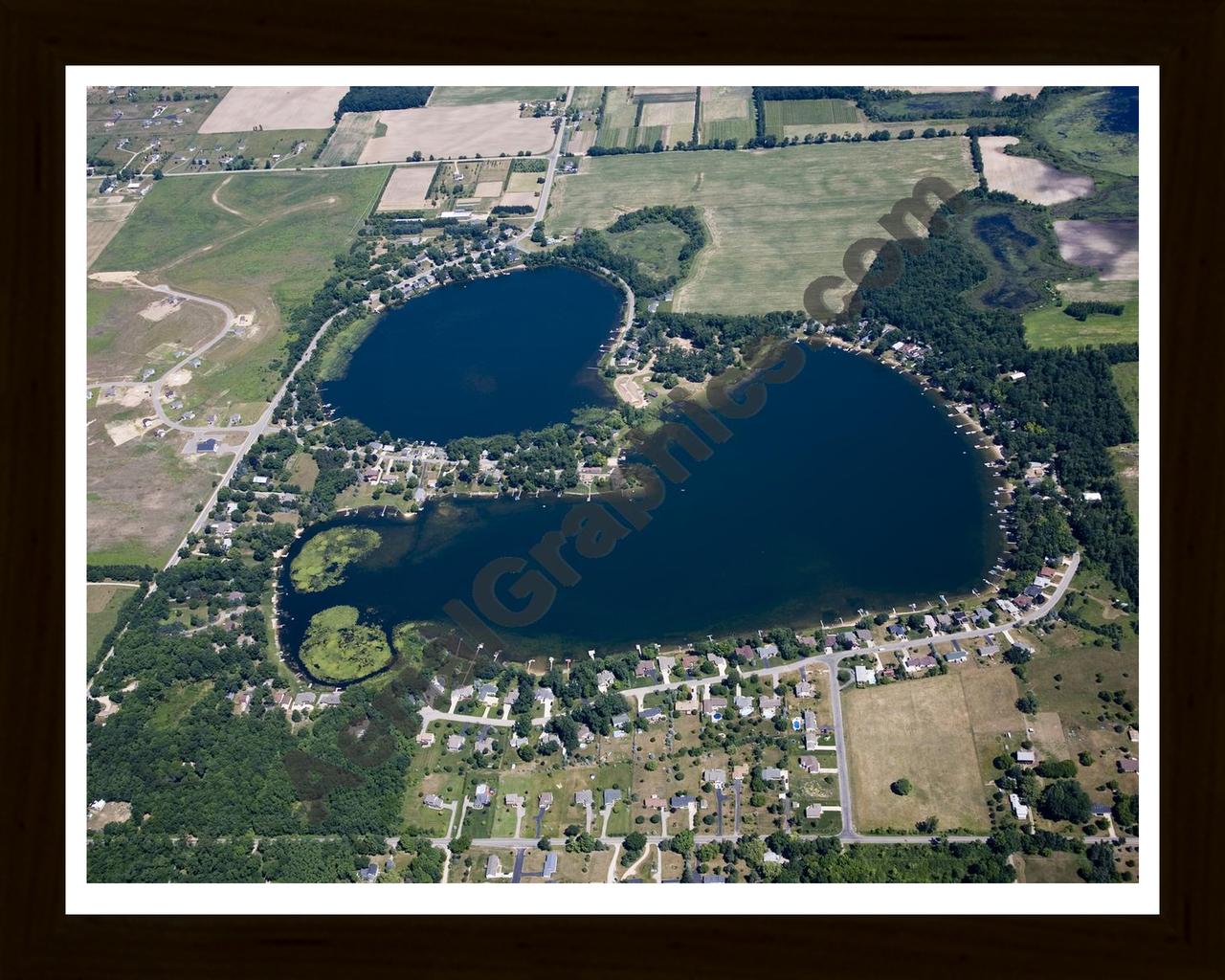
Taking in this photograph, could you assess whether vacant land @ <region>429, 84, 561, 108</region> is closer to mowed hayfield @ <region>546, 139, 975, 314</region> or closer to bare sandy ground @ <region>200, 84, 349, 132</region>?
bare sandy ground @ <region>200, 84, 349, 132</region>

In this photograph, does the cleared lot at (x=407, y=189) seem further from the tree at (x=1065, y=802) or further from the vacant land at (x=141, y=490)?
the tree at (x=1065, y=802)

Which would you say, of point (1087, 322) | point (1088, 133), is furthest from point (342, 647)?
point (1088, 133)

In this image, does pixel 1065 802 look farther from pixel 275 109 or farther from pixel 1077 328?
pixel 275 109

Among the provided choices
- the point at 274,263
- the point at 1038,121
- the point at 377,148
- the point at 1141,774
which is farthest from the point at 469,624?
the point at 1038,121

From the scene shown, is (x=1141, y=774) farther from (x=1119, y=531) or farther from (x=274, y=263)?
(x=274, y=263)

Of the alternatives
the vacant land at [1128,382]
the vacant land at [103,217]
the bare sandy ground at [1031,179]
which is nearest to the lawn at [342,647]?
the vacant land at [103,217]

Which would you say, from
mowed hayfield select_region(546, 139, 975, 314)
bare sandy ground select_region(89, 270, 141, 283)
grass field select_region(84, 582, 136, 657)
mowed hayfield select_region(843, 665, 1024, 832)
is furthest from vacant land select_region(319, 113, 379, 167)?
mowed hayfield select_region(843, 665, 1024, 832)

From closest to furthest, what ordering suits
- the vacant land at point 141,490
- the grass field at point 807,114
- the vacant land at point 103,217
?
1. the vacant land at point 141,490
2. the vacant land at point 103,217
3. the grass field at point 807,114

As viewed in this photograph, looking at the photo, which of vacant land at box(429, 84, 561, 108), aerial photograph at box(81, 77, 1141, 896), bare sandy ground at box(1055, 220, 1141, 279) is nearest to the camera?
aerial photograph at box(81, 77, 1141, 896)
